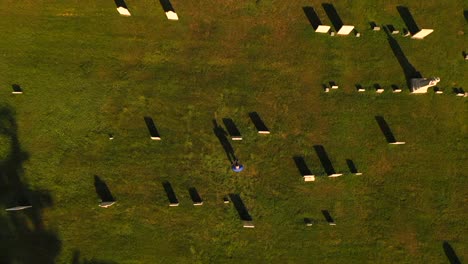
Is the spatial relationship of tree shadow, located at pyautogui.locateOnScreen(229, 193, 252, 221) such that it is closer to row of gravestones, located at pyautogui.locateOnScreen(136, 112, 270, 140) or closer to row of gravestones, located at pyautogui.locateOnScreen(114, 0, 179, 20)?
row of gravestones, located at pyautogui.locateOnScreen(136, 112, 270, 140)

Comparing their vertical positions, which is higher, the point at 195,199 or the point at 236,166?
the point at 236,166

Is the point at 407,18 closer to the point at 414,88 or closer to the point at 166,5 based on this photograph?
the point at 414,88

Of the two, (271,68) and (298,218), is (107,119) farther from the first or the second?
(298,218)

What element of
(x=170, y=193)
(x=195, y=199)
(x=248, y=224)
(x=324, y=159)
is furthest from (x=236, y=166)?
(x=324, y=159)

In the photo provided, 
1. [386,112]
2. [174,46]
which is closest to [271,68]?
[174,46]

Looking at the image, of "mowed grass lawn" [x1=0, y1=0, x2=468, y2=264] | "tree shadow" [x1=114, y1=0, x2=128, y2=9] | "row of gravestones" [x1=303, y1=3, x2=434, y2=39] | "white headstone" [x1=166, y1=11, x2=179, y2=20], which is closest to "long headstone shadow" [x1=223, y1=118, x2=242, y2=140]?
"mowed grass lawn" [x1=0, y1=0, x2=468, y2=264]

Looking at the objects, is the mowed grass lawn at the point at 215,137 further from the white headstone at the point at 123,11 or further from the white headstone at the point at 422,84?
the white headstone at the point at 422,84
